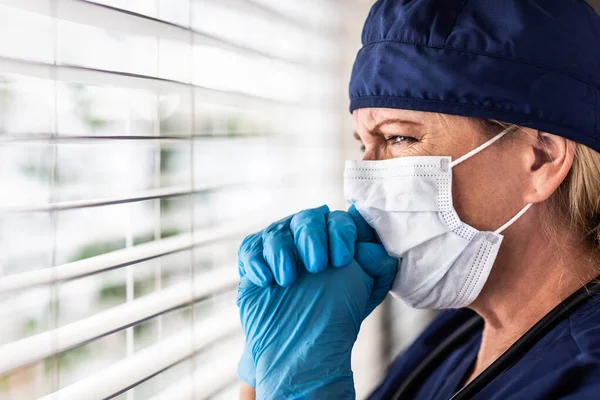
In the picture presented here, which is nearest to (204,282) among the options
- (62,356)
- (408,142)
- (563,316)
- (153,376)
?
(153,376)

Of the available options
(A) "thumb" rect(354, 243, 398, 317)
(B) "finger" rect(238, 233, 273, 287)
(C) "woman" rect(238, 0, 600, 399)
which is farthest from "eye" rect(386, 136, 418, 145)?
(B) "finger" rect(238, 233, 273, 287)

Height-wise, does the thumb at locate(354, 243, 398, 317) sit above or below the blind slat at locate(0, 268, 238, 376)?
above

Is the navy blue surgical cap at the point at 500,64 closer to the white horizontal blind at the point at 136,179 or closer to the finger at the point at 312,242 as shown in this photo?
the finger at the point at 312,242

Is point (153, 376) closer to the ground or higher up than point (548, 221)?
closer to the ground

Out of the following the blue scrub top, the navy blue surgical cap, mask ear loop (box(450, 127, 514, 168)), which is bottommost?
the blue scrub top

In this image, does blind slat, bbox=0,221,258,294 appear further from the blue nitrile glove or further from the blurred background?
the blue nitrile glove

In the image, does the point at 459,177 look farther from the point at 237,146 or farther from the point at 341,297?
the point at 237,146

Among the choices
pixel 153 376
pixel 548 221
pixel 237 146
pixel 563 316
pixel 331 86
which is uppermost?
pixel 331 86

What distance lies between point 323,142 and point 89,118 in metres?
0.84

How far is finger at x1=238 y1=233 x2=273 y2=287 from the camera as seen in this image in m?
0.96

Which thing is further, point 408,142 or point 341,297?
point 408,142

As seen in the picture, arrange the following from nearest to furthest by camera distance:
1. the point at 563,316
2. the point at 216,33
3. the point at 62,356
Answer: the point at 62,356, the point at 563,316, the point at 216,33

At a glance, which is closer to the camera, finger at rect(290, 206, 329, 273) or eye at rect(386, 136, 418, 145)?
finger at rect(290, 206, 329, 273)

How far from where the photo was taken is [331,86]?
166 centimetres
